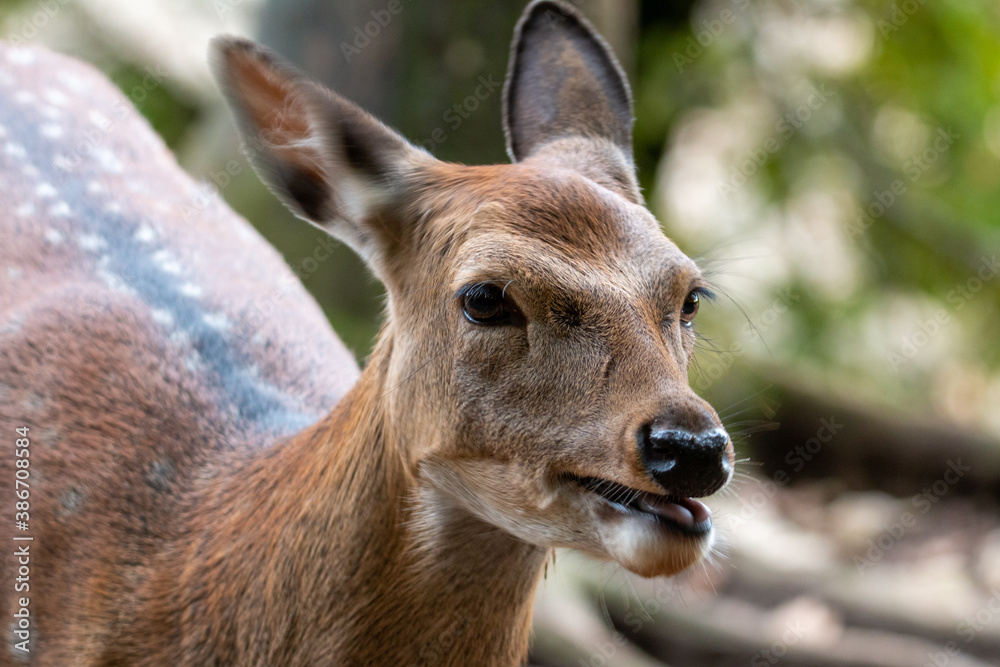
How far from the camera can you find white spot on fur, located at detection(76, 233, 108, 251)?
12.7 feet

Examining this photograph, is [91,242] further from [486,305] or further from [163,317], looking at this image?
[486,305]

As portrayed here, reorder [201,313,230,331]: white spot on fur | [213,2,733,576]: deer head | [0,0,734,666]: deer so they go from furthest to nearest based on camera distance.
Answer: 1. [201,313,230,331]: white spot on fur
2. [0,0,734,666]: deer
3. [213,2,733,576]: deer head

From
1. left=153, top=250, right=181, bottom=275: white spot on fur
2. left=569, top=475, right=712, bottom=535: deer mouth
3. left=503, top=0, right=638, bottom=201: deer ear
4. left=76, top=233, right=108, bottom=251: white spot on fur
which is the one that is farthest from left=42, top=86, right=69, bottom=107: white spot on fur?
left=569, top=475, right=712, bottom=535: deer mouth

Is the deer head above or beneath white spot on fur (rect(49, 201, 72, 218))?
beneath

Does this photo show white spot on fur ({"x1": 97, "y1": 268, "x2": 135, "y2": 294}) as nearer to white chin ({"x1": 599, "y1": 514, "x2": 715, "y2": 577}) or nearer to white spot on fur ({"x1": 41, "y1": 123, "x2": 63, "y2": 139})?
white spot on fur ({"x1": 41, "y1": 123, "x2": 63, "y2": 139})

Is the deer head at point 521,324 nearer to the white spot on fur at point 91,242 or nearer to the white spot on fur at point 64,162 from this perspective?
the white spot on fur at point 91,242

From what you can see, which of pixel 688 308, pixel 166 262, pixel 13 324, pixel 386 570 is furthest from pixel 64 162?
pixel 688 308

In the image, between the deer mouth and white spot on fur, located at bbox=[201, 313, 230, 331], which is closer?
the deer mouth

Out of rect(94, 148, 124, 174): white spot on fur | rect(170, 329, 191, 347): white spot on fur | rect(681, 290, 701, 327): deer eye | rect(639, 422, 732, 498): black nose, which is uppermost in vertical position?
rect(94, 148, 124, 174): white spot on fur

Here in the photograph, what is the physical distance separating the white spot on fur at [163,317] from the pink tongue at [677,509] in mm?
2044

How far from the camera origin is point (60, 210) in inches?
154

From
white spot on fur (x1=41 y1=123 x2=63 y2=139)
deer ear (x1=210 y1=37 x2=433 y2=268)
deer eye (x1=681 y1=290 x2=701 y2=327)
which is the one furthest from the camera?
white spot on fur (x1=41 y1=123 x2=63 y2=139)

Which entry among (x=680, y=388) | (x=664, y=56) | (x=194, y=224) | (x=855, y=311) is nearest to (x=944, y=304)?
(x=855, y=311)

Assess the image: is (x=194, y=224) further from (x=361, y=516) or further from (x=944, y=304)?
(x=944, y=304)
